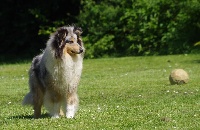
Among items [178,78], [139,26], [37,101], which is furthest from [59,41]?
[139,26]

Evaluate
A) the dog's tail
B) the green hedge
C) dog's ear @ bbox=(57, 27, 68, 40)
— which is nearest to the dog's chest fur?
dog's ear @ bbox=(57, 27, 68, 40)

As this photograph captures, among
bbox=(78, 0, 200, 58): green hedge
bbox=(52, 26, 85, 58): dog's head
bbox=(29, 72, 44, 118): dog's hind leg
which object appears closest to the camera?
bbox=(52, 26, 85, 58): dog's head

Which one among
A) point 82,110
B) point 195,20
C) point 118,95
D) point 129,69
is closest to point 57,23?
point 195,20

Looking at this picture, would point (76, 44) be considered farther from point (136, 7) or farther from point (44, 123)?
point (136, 7)

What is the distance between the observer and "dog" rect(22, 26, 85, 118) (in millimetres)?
10383

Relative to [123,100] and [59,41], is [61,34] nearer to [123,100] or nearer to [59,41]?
[59,41]

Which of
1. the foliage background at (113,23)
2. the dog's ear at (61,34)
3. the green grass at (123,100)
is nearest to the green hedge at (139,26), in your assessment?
the foliage background at (113,23)

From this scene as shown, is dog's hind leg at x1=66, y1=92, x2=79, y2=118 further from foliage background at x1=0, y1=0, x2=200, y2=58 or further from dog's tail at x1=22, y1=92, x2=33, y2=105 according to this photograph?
foliage background at x1=0, y1=0, x2=200, y2=58

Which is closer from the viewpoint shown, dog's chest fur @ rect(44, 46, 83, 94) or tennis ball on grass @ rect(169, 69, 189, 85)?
dog's chest fur @ rect(44, 46, 83, 94)

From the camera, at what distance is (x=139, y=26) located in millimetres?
30859

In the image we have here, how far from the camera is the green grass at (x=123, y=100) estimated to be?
9.68 metres

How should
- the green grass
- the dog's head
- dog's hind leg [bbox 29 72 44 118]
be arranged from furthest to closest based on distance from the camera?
dog's hind leg [bbox 29 72 44 118] < the dog's head < the green grass

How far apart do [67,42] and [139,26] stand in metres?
20.7

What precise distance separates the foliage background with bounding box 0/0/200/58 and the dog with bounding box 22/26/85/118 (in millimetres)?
18475
